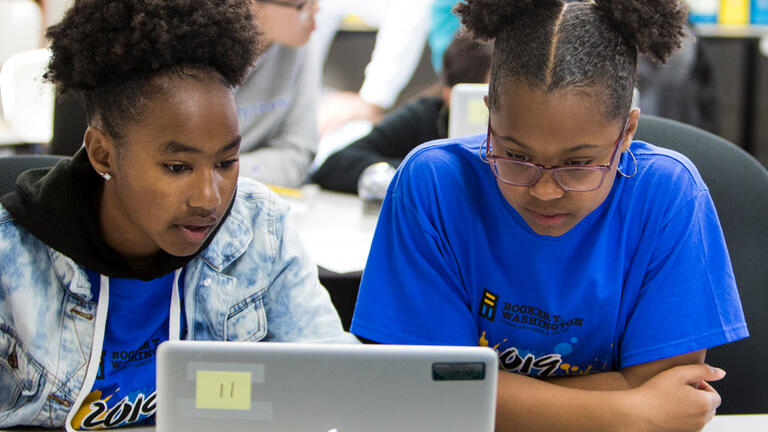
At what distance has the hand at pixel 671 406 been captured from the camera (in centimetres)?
104

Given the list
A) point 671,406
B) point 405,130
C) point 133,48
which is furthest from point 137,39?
point 405,130

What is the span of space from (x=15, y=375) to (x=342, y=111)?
3108 mm

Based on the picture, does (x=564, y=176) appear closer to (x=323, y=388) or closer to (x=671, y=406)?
(x=671, y=406)

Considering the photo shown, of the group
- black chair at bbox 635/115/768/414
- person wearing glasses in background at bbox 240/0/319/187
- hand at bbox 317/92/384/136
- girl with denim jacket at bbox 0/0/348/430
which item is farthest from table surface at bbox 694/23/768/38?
girl with denim jacket at bbox 0/0/348/430

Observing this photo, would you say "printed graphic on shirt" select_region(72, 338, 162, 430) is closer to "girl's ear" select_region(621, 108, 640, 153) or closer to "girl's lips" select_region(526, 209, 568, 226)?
"girl's lips" select_region(526, 209, 568, 226)

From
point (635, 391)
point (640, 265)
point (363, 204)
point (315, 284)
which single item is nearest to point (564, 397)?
point (635, 391)

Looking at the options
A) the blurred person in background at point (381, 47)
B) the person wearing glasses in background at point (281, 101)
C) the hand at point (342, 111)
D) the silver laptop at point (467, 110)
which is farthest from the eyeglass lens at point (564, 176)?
the blurred person in background at point (381, 47)

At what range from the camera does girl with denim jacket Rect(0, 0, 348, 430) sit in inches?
43.3

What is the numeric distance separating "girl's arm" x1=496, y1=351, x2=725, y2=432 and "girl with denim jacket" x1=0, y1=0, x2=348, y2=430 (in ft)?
1.09

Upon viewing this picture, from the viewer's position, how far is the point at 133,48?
3.55ft

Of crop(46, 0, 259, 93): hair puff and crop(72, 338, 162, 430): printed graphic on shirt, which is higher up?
crop(46, 0, 259, 93): hair puff

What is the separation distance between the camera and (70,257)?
1166 mm

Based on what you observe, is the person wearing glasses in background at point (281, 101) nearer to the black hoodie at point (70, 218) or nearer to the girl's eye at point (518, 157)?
the black hoodie at point (70, 218)

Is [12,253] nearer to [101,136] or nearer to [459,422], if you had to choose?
[101,136]
